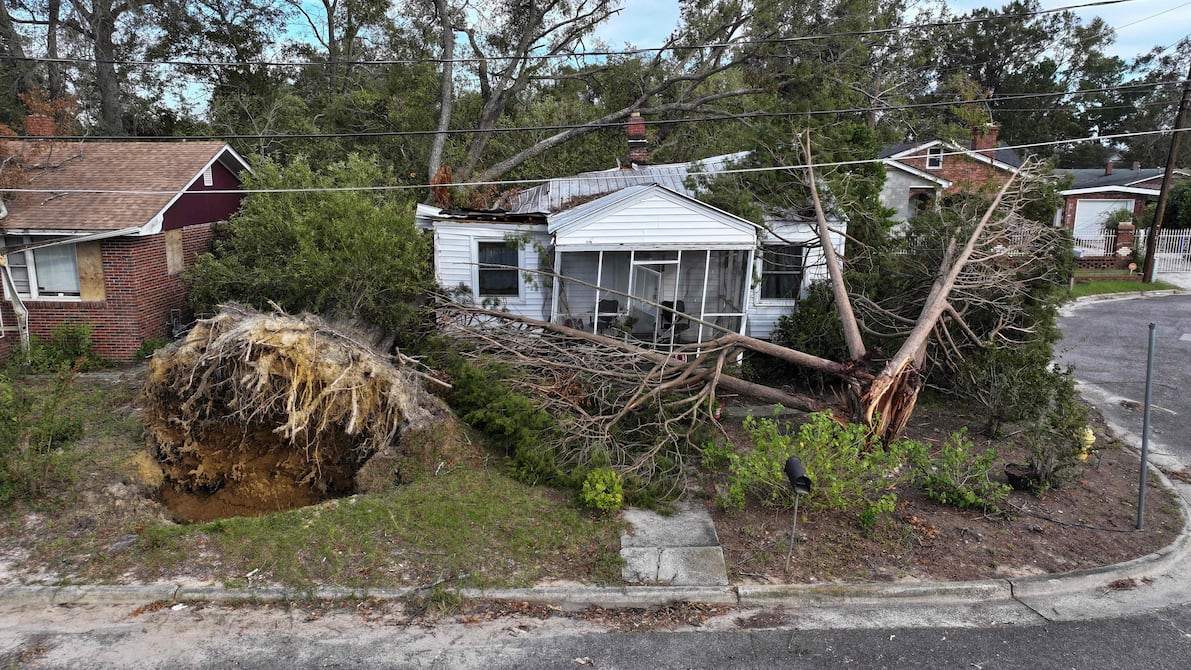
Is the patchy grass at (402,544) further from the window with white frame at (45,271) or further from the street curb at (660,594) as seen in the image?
the window with white frame at (45,271)

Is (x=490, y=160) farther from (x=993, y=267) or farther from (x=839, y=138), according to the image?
(x=993, y=267)

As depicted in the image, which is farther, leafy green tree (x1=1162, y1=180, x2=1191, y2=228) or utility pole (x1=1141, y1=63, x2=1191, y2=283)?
leafy green tree (x1=1162, y1=180, x2=1191, y2=228)

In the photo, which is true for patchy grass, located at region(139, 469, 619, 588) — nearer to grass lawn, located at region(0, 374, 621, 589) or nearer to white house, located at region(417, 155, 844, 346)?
grass lawn, located at region(0, 374, 621, 589)

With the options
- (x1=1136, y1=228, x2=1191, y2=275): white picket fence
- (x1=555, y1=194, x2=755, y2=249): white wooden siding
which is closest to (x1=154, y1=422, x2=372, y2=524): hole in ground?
(x1=555, y1=194, x2=755, y2=249): white wooden siding

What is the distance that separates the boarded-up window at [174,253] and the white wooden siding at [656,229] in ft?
26.2


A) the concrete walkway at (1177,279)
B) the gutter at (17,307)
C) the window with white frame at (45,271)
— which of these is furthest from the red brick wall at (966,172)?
Answer: the gutter at (17,307)

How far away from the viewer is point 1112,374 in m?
14.5

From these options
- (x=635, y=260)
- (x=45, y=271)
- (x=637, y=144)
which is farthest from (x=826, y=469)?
(x=45, y=271)

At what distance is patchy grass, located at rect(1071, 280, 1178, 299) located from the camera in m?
22.9

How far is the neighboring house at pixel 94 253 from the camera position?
43.6ft

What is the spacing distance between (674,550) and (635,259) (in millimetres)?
7005

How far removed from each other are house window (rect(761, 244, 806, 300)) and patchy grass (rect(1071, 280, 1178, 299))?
1295 centimetres

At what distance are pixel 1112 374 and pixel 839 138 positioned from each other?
22.6 feet

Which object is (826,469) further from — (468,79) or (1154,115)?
(1154,115)
